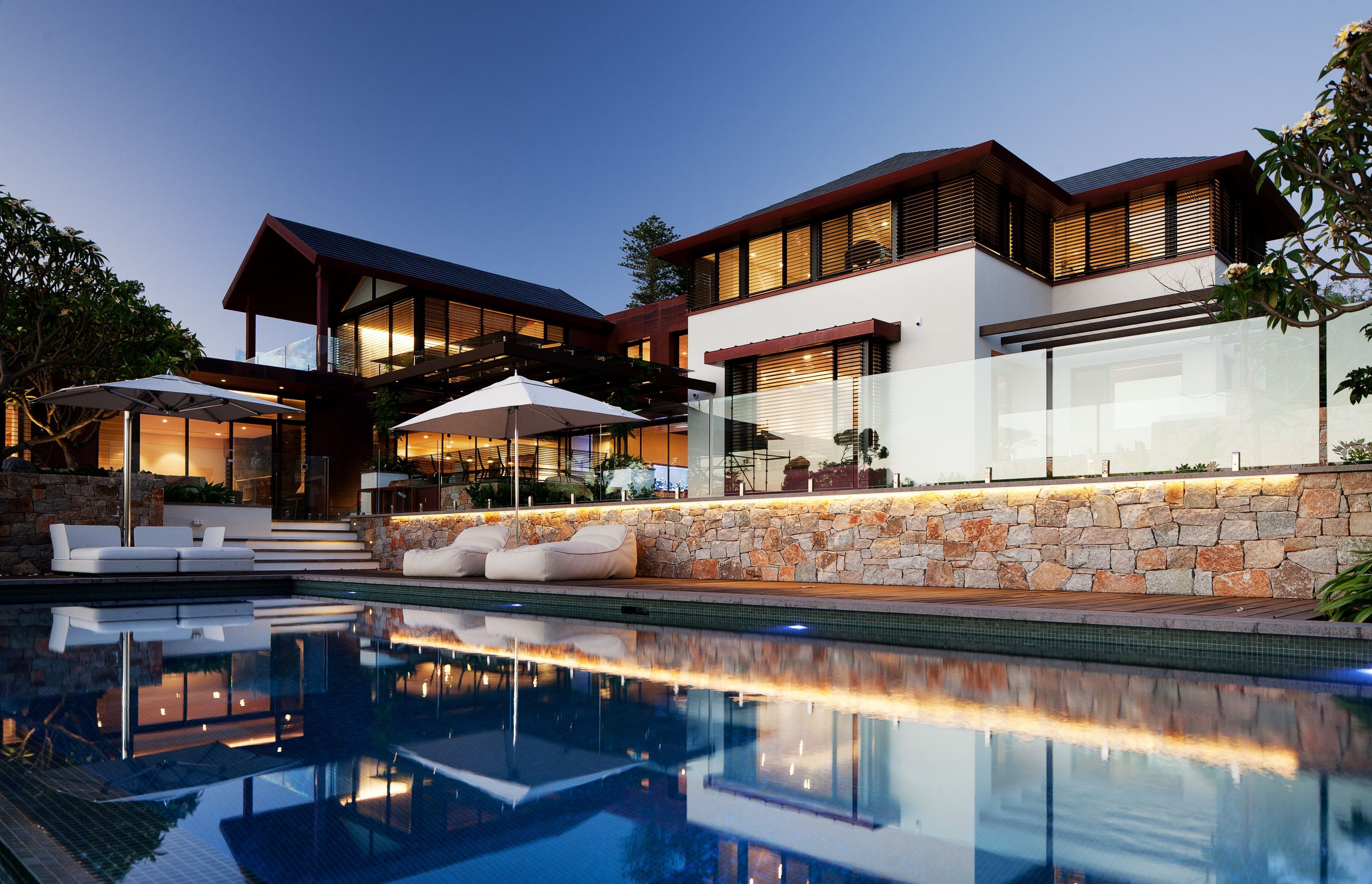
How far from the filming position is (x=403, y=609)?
9.73m

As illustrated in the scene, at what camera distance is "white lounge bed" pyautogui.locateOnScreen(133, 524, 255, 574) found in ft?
40.0

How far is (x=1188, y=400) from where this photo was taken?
8250mm

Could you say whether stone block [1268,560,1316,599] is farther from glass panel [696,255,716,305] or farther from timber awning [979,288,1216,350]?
glass panel [696,255,716,305]

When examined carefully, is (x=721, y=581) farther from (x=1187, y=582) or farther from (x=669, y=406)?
(x=669, y=406)

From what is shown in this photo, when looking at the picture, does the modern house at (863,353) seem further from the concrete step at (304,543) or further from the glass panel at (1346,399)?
the concrete step at (304,543)

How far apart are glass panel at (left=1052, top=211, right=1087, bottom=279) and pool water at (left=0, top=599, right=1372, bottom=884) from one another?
40.9ft

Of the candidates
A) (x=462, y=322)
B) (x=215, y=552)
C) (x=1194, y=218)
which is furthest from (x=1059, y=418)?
(x=462, y=322)

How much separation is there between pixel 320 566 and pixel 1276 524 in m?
13.4

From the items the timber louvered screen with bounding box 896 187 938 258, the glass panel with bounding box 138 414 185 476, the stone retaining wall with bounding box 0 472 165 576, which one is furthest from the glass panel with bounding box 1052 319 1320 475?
the glass panel with bounding box 138 414 185 476

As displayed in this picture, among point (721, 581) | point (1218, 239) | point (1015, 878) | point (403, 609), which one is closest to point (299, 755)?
point (1015, 878)

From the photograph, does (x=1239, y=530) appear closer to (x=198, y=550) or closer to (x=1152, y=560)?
(x=1152, y=560)

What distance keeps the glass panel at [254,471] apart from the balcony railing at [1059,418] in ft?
31.4

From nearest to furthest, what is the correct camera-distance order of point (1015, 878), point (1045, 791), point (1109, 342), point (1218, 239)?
point (1015, 878), point (1045, 791), point (1109, 342), point (1218, 239)

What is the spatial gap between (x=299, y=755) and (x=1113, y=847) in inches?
100.0
